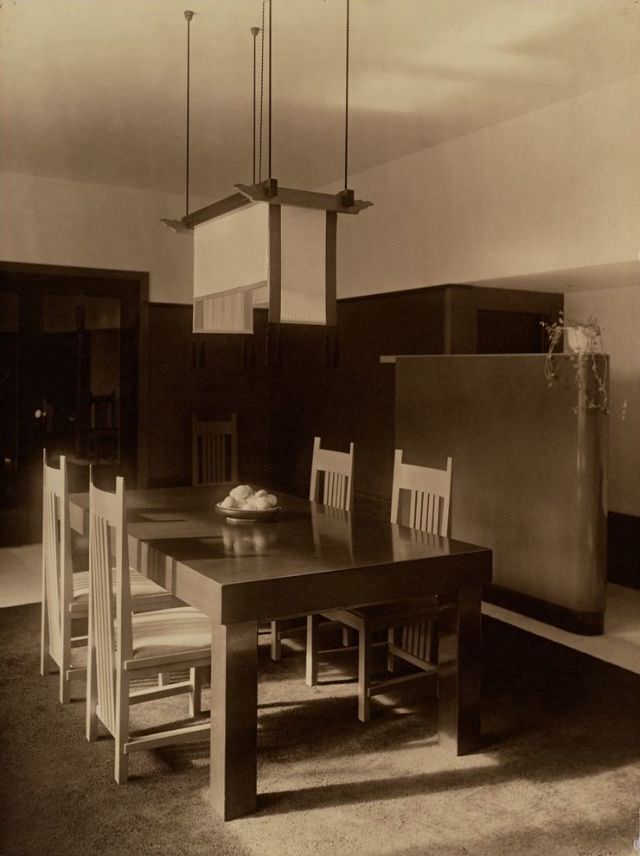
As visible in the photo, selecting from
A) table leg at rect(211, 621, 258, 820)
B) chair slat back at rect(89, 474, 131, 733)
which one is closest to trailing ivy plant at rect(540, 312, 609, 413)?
table leg at rect(211, 621, 258, 820)

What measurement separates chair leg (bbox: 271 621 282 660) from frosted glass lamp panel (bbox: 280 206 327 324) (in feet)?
4.96

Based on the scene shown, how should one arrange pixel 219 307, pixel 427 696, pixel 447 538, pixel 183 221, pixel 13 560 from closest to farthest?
pixel 447 538, pixel 427 696, pixel 183 221, pixel 219 307, pixel 13 560

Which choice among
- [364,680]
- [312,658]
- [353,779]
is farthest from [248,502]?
[353,779]

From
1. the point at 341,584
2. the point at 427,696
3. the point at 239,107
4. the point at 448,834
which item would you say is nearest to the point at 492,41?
the point at 239,107

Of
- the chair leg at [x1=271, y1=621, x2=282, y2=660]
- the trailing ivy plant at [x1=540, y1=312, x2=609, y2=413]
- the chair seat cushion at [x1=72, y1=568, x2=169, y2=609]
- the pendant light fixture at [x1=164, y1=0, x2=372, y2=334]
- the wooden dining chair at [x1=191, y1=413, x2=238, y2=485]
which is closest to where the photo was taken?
the pendant light fixture at [x1=164, y1=0, x2=372, y2=334]

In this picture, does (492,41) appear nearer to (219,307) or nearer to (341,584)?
(219,307)

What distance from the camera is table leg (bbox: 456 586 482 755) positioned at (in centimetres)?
301

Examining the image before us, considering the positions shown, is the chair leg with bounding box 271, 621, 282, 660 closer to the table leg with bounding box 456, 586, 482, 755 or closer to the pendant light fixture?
the table leg with bounding box 456, 586, 482, 755

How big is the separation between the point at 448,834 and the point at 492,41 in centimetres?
337

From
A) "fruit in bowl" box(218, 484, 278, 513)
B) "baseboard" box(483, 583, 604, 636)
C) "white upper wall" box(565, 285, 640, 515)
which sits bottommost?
"baseboard" box(483, 583, 604, 636)

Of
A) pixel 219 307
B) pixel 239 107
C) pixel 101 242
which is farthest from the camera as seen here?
pixel 101 242

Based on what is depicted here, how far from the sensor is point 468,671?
3045 mm

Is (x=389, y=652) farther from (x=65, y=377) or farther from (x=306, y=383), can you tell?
(x=65, y=377)

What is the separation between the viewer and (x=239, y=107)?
4.81 m
